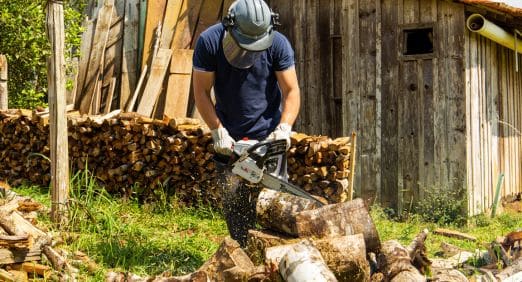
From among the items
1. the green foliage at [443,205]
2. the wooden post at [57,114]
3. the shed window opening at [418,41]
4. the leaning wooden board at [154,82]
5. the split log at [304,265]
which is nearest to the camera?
the split log at [304,265]

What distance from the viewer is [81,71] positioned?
11.8 metres

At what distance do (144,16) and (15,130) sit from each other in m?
2.85

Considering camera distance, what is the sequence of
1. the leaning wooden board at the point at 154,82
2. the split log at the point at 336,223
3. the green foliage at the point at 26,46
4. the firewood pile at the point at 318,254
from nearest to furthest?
the firewood pile at the point at 318,254 → the split log at the point at 336,223 → the leaning wooden board at the point at 154,82 → the green foliage at the point at 26,46

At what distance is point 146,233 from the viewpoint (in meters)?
6.59

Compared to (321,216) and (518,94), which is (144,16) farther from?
(321,216)

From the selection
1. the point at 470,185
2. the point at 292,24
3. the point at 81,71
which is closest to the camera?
the point at 470,185

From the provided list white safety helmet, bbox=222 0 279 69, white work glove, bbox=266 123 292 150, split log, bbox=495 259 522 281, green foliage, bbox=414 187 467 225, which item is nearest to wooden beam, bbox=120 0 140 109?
green foliage, bbox=414 187 467 225

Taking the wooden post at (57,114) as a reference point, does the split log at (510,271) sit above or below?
below

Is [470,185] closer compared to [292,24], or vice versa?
[470,185]

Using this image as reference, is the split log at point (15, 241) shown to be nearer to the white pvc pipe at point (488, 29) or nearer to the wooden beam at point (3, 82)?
the wooden beam at point (3, 82)

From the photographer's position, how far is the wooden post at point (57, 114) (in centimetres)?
641

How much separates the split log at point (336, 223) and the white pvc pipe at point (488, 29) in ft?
17.0

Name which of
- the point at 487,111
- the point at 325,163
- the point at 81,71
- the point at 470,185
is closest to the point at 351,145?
the point at 325,163

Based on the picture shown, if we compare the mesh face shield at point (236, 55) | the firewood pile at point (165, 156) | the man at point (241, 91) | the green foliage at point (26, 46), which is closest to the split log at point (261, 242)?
the man at point (241, 91)
